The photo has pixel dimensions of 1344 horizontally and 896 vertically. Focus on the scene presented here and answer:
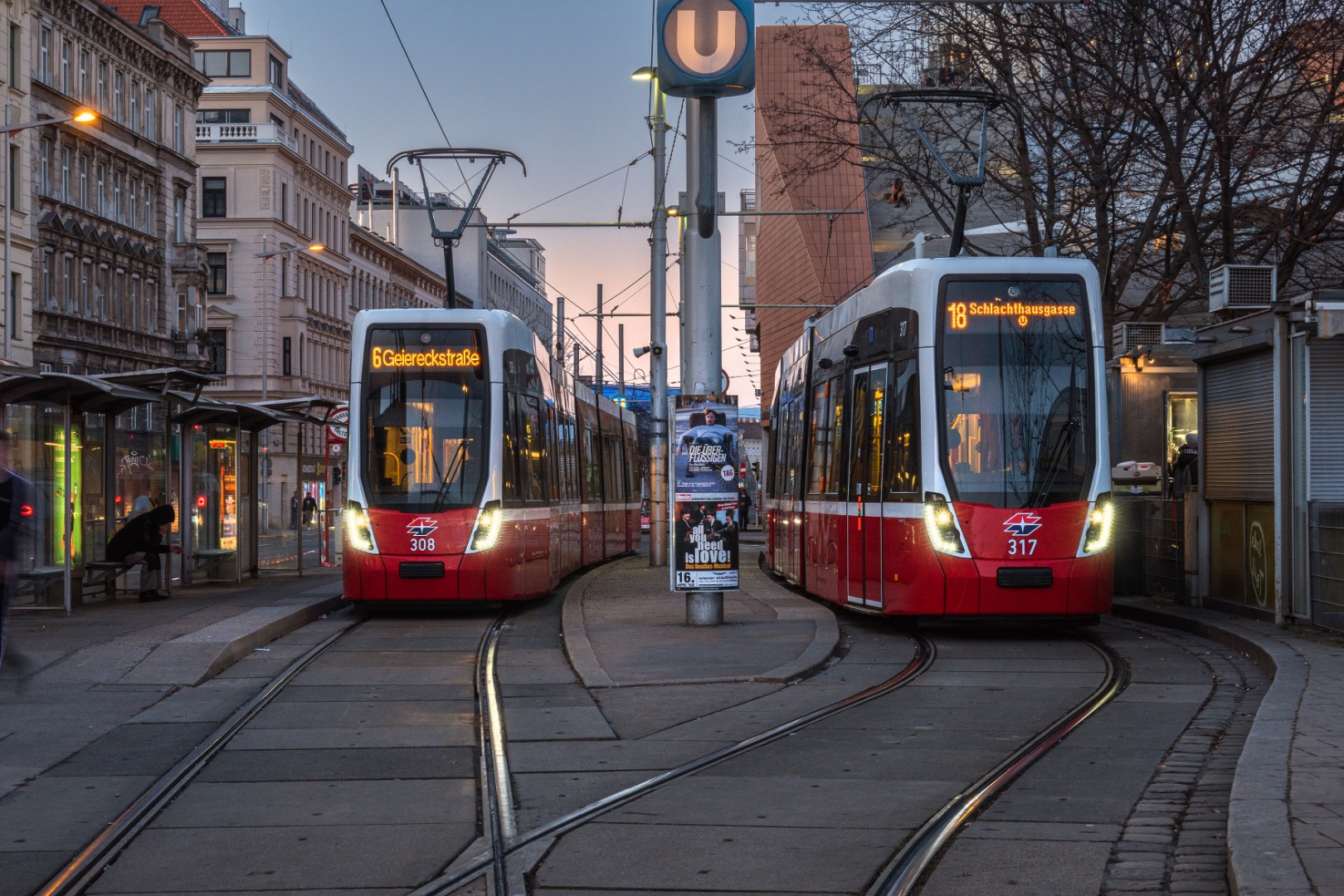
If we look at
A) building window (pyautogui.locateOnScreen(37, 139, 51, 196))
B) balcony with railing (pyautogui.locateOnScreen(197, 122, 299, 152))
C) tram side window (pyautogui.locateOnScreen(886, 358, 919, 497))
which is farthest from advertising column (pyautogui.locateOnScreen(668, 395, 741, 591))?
balcony with railing (pyautogui.locateOnScreen(197, 122, 299, 152))

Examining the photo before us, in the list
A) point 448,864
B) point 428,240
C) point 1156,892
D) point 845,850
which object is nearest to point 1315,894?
point 1156,892

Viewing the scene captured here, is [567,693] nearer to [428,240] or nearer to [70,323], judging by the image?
[70,323]

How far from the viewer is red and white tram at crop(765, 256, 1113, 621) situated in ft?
49.7

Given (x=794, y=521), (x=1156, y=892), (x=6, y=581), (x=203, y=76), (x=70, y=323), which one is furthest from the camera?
(x=203, y=76)

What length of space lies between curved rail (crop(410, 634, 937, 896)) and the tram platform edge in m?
2.52

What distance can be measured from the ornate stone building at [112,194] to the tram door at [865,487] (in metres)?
33.6

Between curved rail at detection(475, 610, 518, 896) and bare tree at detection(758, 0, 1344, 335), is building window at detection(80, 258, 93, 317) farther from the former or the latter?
curved rail at detection(475, 610, 518, 896)

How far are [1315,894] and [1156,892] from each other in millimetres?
721

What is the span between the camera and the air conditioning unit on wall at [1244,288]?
1709cm

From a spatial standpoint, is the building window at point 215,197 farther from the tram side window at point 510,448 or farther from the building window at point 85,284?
the tram side window at point 510,448

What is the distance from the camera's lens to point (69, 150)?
52219 mm

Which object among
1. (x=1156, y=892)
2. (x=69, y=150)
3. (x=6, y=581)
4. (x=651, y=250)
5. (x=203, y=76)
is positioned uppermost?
(x=203, y=76)

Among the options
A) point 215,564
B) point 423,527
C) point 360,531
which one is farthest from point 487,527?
point 215,564

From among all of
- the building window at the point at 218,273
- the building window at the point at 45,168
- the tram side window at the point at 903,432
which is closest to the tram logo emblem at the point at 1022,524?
the tram side window at the point at 903,432
